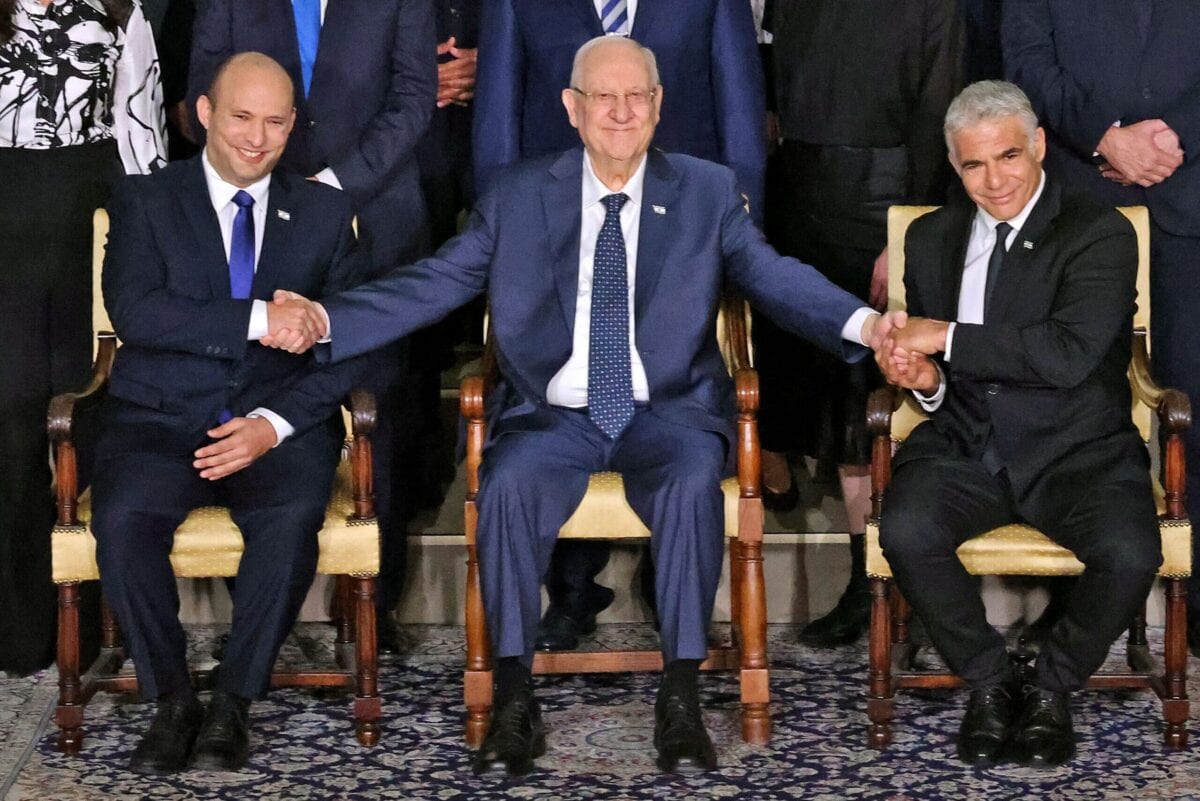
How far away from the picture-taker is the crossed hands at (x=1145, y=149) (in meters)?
4.67

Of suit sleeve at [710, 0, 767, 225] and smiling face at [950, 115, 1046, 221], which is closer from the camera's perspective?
smiling face at [950, 115, 1046, 221]

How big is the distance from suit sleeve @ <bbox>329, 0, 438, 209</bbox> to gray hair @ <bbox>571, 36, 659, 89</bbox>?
60 cm

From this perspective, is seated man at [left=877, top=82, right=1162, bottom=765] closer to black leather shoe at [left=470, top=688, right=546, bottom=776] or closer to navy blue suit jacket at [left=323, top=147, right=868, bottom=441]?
navy blue suit jacket at [left=323, top=147, right=868, bottom=441]

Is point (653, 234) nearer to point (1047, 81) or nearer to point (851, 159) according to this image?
point (851, 159)

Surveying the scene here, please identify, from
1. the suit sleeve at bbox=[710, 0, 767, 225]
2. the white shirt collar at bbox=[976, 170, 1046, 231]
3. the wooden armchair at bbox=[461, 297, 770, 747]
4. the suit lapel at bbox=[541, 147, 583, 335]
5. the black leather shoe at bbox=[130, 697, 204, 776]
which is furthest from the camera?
the suit sleeve at bbox=[710, 0, 767, 225]

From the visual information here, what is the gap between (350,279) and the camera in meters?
4.58

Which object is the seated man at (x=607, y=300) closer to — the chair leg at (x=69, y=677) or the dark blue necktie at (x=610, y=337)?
the dark blue necktie at (x=610, y=337)

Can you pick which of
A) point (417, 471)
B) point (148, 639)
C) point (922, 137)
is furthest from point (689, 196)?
→ point (148, 639)

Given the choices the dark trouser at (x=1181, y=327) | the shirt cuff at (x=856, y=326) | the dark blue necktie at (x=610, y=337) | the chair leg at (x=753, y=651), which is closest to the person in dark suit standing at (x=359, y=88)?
the dark blue necktie at (x=610, y=337)

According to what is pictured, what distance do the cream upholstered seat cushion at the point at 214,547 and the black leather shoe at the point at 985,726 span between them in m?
1.29

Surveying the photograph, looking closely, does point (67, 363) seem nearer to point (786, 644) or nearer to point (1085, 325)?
point (786, 644)

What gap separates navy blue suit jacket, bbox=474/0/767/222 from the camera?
4.77 m

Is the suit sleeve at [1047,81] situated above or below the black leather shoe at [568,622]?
above

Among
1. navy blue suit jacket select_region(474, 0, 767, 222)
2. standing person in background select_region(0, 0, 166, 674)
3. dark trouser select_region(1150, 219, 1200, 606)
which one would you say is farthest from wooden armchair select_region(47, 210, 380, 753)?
dark trouser select_region(1150, 219, 1200, 606)
